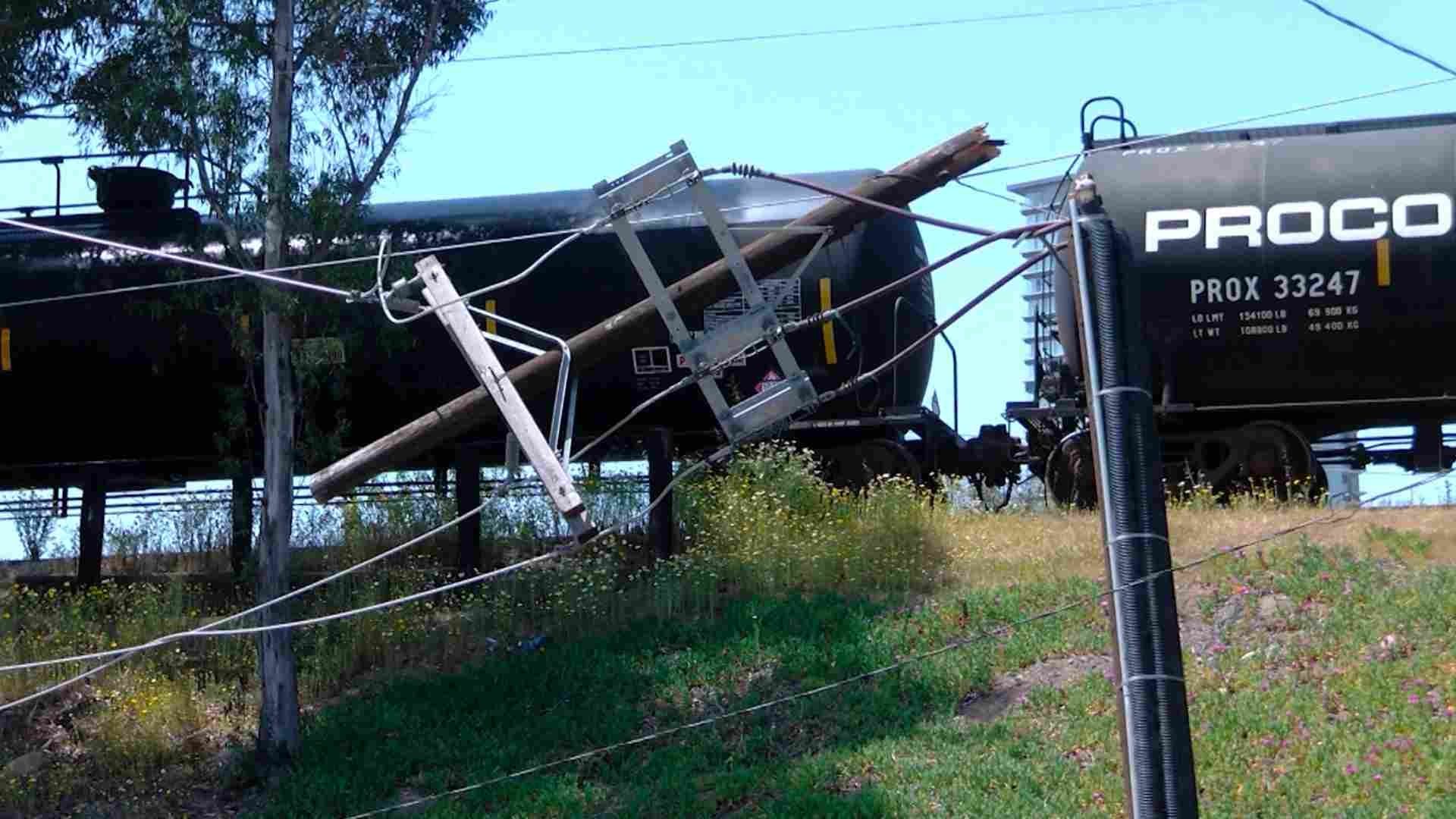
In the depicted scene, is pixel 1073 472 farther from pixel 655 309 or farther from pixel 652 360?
pixel 655 309

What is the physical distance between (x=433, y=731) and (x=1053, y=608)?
5.13m

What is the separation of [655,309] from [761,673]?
4.59m

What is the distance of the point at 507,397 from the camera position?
31.6ft

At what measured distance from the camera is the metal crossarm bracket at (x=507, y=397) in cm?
927

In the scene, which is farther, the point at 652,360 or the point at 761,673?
the point at 652,360

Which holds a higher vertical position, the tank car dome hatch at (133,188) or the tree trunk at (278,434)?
the tank car dome hatch at (133,188)

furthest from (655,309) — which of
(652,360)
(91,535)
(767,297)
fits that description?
(91,535)

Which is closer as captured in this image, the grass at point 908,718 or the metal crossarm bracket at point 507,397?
the metal crossarm bracket at point 507,397

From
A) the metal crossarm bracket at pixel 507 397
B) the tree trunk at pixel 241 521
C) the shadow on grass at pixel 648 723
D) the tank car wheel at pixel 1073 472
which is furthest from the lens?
the tree trunk at pixel 241 521

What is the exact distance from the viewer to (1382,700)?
1148 centimetres

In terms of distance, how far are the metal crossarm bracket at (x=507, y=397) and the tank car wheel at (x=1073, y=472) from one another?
8.27 m

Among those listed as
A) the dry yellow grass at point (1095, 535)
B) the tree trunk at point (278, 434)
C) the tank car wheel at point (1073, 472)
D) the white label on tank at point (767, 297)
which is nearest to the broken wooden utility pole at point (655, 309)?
the tree trunk at point (278, 434)

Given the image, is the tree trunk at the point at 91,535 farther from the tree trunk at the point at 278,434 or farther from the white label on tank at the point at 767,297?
the white label on tank at the point at 767,297

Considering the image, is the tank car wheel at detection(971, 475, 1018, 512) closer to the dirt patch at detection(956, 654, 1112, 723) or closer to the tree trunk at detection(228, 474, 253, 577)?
the dirt patch at detection(956, 654, 1112, 723)
